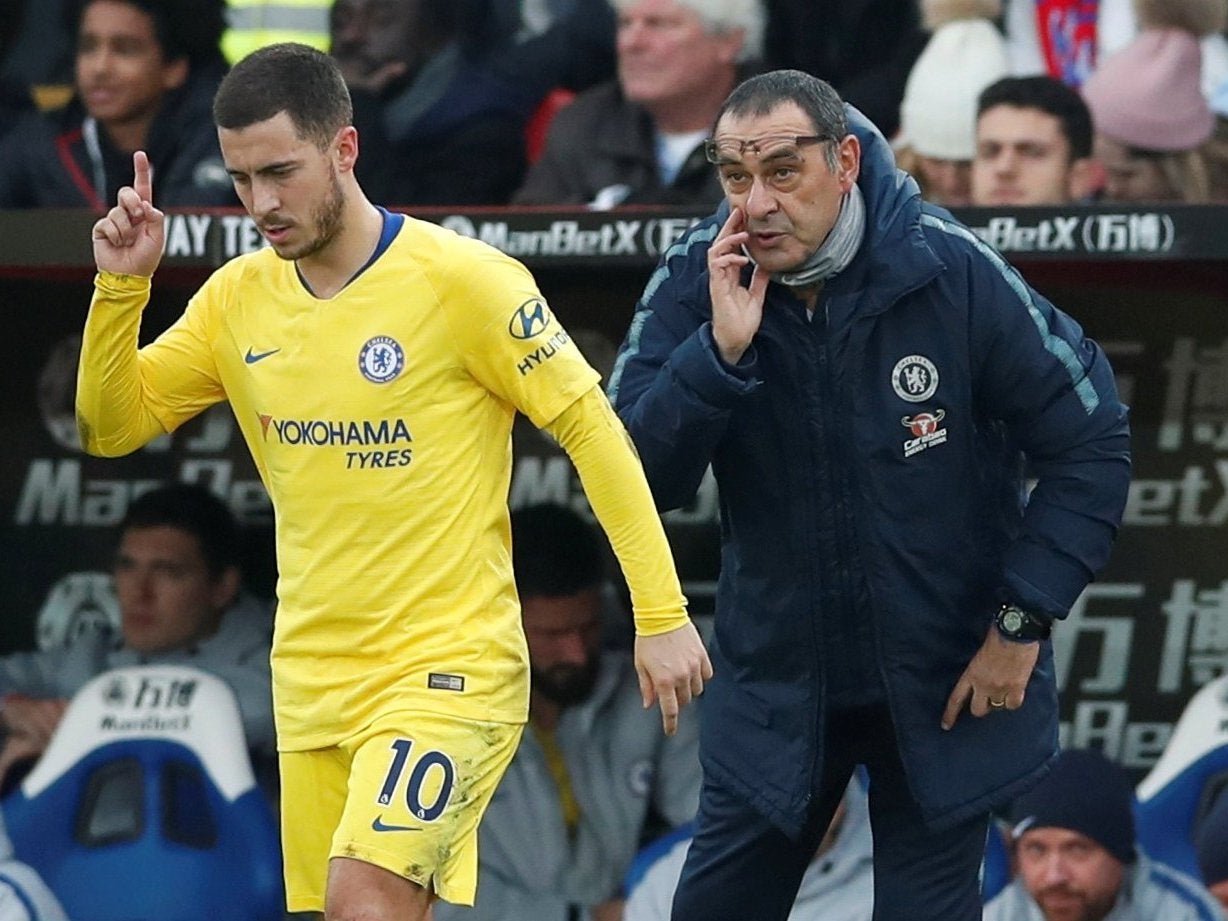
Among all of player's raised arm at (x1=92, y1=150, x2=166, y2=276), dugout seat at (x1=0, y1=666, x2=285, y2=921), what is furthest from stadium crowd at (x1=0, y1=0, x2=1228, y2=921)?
player's raised arm at (x1=92, y1=150, x2=166, y2=276)

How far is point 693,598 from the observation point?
6.69 metres

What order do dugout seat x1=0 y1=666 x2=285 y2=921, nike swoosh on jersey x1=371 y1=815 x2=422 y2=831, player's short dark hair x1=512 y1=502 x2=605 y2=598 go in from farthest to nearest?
1. player's short dark hair x1=512 y1=502 x2=605 y2=598
2. dugout seat x1=0 y1=666 x2=285 y2=921
3. nike swoosh on jersey x1=371 y1=815 x2=422 y2=831

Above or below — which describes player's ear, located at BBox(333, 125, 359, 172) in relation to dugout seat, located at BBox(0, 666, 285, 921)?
above

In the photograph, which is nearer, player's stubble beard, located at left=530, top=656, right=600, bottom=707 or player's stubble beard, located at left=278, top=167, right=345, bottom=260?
player's stubble beard, located at left=278, top=167, right=345, bottom=260

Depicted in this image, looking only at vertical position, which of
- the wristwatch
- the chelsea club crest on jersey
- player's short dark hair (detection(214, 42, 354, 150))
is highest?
player's short dark hair (detection(214, 42, 354, 150))

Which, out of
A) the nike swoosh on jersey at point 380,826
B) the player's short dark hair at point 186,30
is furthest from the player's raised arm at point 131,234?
the player's short dark hair at point 186,30

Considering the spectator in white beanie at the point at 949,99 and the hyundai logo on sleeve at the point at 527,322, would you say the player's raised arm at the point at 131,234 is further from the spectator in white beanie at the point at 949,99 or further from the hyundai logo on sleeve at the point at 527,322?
the spectator in white beanie at the point at 949,99

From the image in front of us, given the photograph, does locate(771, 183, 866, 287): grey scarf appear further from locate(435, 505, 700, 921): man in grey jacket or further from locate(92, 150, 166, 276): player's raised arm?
locate(435, 505, 700, 921): man in grey jacket

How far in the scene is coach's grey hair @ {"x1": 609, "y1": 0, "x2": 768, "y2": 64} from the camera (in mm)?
6078

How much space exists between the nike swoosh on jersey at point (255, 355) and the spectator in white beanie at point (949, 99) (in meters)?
2.16

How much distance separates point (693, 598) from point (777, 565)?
2.34m

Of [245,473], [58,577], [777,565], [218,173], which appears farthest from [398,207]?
[777,565]

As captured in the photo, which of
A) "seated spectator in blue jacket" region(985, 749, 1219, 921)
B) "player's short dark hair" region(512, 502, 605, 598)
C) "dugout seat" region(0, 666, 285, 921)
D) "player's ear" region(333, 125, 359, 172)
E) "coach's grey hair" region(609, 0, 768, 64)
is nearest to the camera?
"player's ear" region(333, 125, 359, 172)

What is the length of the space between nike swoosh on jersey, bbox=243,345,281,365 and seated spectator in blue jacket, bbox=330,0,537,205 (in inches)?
72.1
